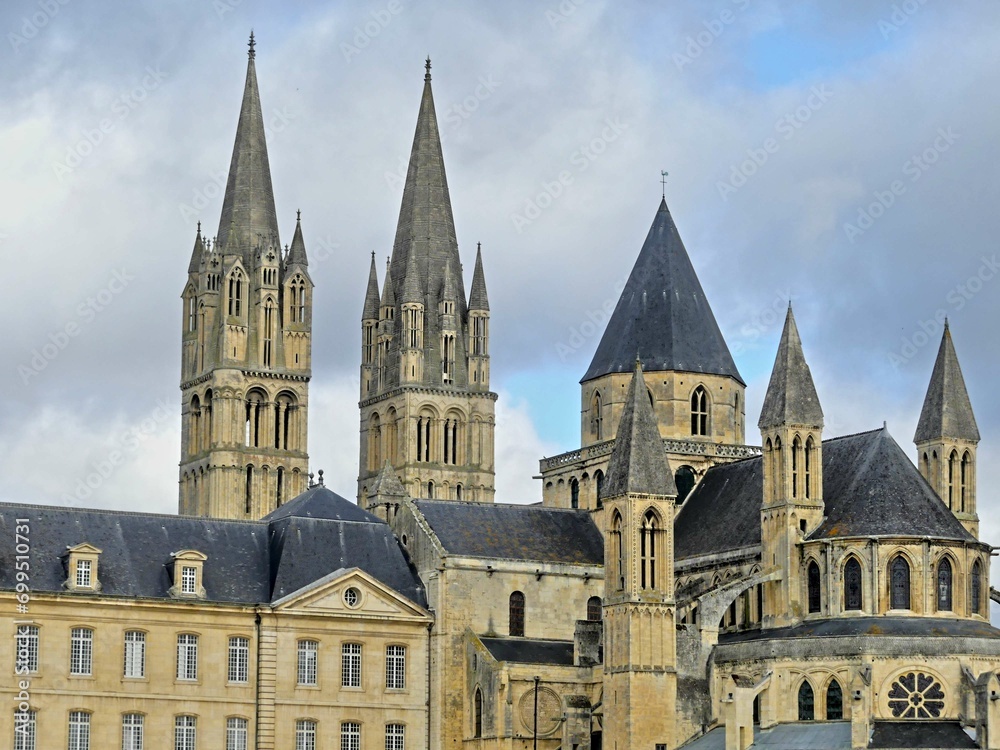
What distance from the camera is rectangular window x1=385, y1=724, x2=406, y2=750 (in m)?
102

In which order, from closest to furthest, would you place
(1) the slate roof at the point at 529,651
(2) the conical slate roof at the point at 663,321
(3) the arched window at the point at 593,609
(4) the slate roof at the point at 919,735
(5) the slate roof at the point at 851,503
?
(4) the slate roof at the point at 919,735 → (5) the slate roof at the point at 851,503 → (1) the slate roof at the point at 529,651 → (3) the arched window at the point at 593,609 → (2) the conical slate roof at the point at 663,321

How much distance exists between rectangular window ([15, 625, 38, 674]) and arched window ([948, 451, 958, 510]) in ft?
120

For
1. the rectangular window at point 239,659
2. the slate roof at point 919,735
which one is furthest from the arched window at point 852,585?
the rectangular window at point 239,659

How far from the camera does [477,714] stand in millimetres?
102188

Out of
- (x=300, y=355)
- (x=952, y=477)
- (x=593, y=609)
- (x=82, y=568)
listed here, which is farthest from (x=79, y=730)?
(x=300, y=355)

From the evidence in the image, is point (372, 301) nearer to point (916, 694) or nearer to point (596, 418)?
point (596, 418)

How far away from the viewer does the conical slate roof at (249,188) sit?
5625 inches

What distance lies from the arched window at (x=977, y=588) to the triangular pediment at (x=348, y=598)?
21.5m

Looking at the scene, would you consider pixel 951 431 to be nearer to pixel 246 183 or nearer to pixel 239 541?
pixel 239 541

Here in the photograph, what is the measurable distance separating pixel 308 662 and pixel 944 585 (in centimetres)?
2396

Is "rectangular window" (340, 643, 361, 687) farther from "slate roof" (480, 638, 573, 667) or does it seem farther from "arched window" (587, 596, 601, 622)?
"arched window" (587, 596, 601, 622)

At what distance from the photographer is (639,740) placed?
96.6 m

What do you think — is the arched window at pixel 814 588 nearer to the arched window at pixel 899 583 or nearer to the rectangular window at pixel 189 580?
the arched window at pixel 899 583

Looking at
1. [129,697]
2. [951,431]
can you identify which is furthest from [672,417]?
[129,697]
